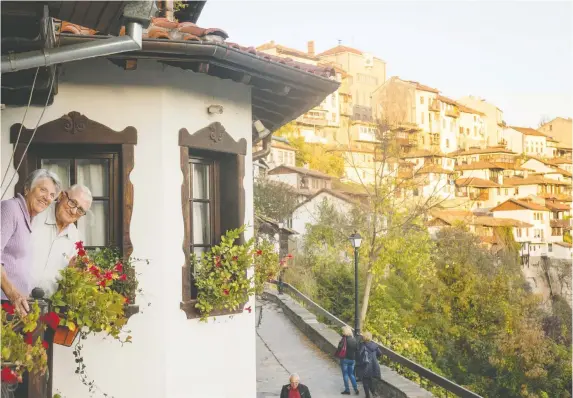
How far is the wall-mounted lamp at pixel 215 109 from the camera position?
6.73 m

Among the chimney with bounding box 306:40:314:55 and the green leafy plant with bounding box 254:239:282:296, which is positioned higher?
the chimney with bounding box 306:40:314:55

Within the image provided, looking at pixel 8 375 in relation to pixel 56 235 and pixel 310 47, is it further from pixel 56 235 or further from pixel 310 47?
pixel 310 47

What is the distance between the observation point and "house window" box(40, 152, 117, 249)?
623 centimetres

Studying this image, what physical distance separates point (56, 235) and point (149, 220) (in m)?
0.87

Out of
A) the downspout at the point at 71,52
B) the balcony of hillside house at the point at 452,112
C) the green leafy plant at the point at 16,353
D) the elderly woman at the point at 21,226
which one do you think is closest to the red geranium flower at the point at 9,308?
the elderly woman at the point at 21,226

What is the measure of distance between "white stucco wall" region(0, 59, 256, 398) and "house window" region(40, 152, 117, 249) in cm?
20

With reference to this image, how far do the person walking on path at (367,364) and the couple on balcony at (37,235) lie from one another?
25.5 feet

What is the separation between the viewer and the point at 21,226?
4582 millimetres

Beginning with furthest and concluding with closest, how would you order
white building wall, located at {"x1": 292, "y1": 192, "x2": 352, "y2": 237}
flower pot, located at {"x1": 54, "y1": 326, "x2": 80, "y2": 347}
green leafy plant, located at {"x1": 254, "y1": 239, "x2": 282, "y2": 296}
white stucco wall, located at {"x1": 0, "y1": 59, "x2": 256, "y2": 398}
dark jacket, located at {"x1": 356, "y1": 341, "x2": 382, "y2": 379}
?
white building wall, located at {"x1": 292, "y1": 192, "x2": 352, "y2": 237}
dark jacket, located at {"x1": 356, "y1": 341, "x2": 382, "y2": 379}
green leafy plant, located at {"x1": 254, "y1": 239, "x2": 282, "y2": 296}
white stucco wall, located at {"x1": 0, "y1": 59, "x2": 256, "y2": 398}
flower pot, located at {"x1": 54, "y1": 326, "x2": 80, "y2": 347}

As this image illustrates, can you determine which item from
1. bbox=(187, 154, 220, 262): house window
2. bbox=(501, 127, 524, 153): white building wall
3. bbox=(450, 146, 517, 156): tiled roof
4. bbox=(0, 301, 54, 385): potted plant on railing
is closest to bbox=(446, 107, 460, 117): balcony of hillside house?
bbox=(450, 146, 517, 156): tiled roof

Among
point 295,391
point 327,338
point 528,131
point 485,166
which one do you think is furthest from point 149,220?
point 528,131

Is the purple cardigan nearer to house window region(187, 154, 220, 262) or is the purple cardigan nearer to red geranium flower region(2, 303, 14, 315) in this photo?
red geranium flower region(2, 303, 14, 315)

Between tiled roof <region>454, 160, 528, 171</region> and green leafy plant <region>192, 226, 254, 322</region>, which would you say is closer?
green leafy plant <region>192, 226, 254, 322</region>

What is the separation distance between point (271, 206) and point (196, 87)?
4128 cm
